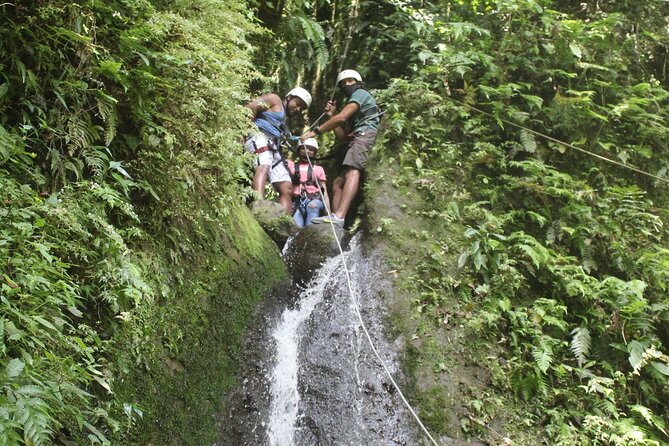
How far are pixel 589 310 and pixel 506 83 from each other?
4423mm

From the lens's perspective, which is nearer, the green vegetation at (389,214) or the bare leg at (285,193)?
the green vegetation at (389,214)

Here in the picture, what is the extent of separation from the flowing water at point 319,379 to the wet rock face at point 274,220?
109cm

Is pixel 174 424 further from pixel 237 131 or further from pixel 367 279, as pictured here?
pixel 367 279

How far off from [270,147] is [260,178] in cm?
63

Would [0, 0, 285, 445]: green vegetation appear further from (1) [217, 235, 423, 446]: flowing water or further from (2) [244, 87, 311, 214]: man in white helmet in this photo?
(2) [244, 87, 311, 214]: man in white helmet

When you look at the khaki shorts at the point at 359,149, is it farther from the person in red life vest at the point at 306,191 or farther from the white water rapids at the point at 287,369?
the white water rapids at the point at 287,369

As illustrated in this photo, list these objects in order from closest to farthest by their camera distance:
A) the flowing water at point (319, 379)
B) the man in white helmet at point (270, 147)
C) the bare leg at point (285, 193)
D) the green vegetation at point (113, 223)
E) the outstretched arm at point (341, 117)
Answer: the green vegetation at point (113, 223) < the flowing water at point (319, 379) < the man in white helmet at point (270, 147) < the bare leg at point (285, 193) < the outstretched arm at point (341, 117)

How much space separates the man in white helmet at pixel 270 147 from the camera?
7.34 m

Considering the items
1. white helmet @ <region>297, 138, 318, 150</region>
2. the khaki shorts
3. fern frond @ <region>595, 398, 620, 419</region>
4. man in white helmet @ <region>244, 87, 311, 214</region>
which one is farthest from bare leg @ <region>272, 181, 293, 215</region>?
fern frond @ <region>595, 398, 620, 419</region>

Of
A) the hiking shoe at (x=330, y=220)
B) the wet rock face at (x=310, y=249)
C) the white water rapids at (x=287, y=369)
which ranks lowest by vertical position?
the white water rapids at (x=287, y=369)

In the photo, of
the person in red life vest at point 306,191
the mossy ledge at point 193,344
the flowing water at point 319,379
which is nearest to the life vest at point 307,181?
the person in red life vest at point 306,191

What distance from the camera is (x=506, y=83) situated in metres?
7.95

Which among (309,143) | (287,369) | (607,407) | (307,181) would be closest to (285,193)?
(307,181)

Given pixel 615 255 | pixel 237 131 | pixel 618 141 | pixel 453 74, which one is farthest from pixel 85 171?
pixel 618 141
